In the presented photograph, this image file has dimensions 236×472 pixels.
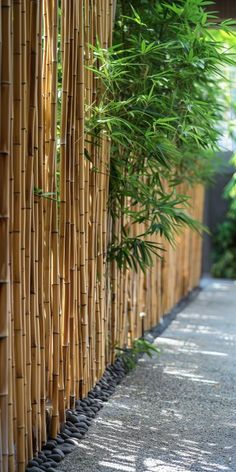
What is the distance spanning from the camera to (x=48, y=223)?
2326 mm

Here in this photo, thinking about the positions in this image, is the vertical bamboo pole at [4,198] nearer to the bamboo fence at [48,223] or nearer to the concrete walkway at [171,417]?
the bamboo fence at [48,223]

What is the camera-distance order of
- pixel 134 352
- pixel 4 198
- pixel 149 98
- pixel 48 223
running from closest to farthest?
1. pixel 4 198
2. pixel 48 223
3. pixel 149 98
4. pixel 134 352

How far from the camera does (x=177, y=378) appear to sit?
340cm

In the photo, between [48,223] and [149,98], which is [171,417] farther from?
[149,98]

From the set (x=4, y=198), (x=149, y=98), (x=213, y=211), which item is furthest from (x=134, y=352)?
(x=213, y=211)

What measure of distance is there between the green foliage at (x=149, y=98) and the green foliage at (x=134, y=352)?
571mm

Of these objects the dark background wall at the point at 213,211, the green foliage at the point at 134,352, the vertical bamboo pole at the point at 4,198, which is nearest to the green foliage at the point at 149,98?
the green foliage at the point at 134,352

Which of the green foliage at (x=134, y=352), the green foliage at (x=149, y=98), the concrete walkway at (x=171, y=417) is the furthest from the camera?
the green foliage at (x=134, y=352)

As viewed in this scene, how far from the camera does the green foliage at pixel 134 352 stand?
11.6 feet

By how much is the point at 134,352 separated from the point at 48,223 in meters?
1.50

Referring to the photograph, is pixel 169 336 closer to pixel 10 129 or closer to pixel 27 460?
pixel 27 460

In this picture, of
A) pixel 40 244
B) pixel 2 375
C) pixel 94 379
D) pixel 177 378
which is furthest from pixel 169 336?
pixel 2 375

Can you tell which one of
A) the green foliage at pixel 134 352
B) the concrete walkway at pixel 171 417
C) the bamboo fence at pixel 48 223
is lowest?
the concrete walkway at pixel 171 417

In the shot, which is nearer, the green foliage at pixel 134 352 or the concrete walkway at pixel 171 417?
the concrete walkway at pixel 171 417
